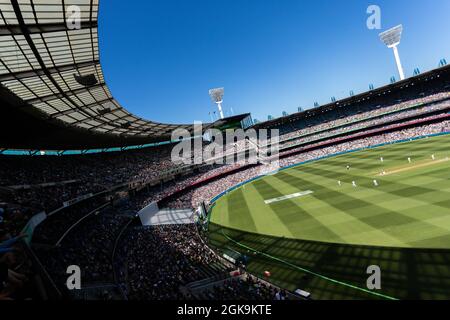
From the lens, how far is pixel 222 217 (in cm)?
3722

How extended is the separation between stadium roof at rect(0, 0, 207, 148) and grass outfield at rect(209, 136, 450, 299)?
17082 mm

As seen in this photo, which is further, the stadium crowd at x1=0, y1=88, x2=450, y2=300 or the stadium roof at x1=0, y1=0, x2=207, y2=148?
the stadium crowd at x1=0, y1=88, x2=450, y2=300

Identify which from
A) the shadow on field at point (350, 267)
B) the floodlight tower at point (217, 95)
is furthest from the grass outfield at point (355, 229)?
the floodlight tower at point (217, 95)

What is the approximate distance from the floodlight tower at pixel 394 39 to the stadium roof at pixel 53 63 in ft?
280

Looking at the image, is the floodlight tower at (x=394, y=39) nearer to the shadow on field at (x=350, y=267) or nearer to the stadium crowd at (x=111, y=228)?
the stadium crowd at (x=111, y=228)

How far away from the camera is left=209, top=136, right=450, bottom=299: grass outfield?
16.0 meters

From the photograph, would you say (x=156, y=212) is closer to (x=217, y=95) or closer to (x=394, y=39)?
(x=217, y=95)

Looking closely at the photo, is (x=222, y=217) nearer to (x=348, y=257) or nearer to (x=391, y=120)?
(x=348, y=257)

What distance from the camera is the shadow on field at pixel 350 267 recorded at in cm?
1455

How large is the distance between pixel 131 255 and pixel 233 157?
45590mm

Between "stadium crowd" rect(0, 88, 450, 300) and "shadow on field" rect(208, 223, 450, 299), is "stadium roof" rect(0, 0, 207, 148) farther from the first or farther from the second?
"shadow on field" rect(208, 223, 450, 299)

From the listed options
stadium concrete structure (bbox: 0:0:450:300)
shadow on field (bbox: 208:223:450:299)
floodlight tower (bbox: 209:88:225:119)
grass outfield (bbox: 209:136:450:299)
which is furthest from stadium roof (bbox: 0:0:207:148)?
floodlight tower (bbox: 209:88:225:119)

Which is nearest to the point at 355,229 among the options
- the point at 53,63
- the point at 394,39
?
the point at 53,63
